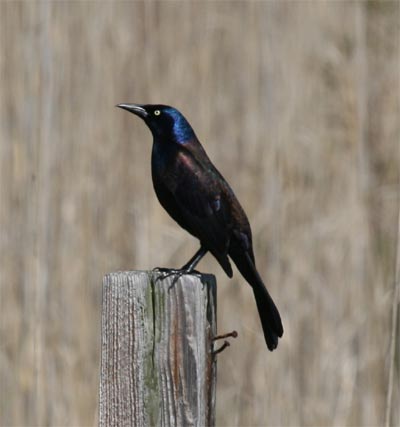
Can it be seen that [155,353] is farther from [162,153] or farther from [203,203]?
[162,153]

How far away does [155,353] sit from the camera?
4.44ft

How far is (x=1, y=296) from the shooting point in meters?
2.95

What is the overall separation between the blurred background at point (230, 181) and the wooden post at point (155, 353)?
1.43 metres

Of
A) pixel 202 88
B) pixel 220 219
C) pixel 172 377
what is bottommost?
pixel 172 377

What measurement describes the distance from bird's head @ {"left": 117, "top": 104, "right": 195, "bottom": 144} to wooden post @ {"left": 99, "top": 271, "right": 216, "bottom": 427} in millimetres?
1020

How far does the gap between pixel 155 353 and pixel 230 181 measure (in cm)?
200

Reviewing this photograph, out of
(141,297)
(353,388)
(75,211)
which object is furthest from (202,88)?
(141,297)

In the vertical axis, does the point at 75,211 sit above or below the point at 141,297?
above

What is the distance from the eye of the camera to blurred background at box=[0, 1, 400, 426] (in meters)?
2.93

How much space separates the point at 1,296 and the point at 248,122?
109 centimetres

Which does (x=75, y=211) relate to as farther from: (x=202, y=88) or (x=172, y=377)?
(x=172, y=377)

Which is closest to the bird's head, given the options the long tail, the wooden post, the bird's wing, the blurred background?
the bird's wing

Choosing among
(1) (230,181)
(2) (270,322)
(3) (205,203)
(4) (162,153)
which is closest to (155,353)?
(2) (270,322)

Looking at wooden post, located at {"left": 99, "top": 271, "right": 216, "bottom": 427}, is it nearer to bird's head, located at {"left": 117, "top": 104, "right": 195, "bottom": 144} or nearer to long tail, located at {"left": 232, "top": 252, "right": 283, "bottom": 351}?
long tail, located at {"left": 232, "top": 252, "right": 283, "bottom": 351}
